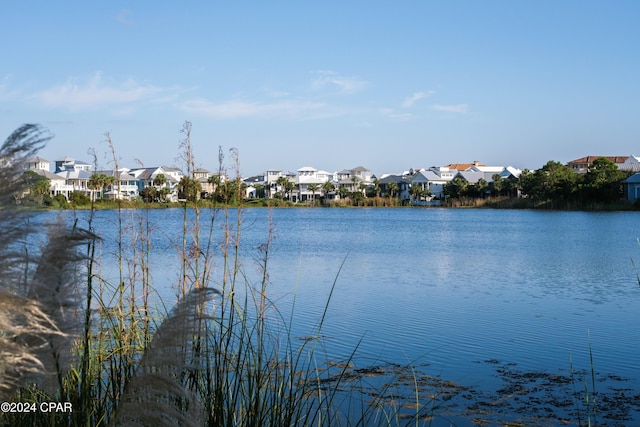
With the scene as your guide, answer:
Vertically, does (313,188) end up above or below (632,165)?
below

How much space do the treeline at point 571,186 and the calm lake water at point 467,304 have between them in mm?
37333

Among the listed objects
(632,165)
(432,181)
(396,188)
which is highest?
(632,165)

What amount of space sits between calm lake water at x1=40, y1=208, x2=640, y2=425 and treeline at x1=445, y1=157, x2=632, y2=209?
37.3 metres

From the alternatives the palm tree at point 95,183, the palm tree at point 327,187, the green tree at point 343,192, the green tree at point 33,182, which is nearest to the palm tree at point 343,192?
the green tree at point 343,192

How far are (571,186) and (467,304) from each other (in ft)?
177

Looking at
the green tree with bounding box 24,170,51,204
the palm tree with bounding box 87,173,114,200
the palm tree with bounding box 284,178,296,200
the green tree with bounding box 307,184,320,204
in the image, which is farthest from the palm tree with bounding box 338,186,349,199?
the green tree with bounding box 24,170,51,204

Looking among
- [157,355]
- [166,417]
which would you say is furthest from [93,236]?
[166,417]

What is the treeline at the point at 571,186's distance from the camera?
2381 inches

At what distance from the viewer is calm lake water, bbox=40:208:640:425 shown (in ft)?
27.5

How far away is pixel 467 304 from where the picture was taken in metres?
13.1

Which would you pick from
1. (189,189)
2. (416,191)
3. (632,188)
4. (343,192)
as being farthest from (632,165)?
(189,189)

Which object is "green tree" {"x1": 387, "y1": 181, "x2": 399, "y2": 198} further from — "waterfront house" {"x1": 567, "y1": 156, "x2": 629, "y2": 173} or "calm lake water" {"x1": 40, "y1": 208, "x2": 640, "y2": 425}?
"calm lake water" {"x1": 40, "y1": 208, "x2": 640, "y2": 425}

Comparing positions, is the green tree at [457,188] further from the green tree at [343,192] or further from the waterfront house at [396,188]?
the green tree at [343,192]

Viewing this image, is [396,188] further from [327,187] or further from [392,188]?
[327,187]
